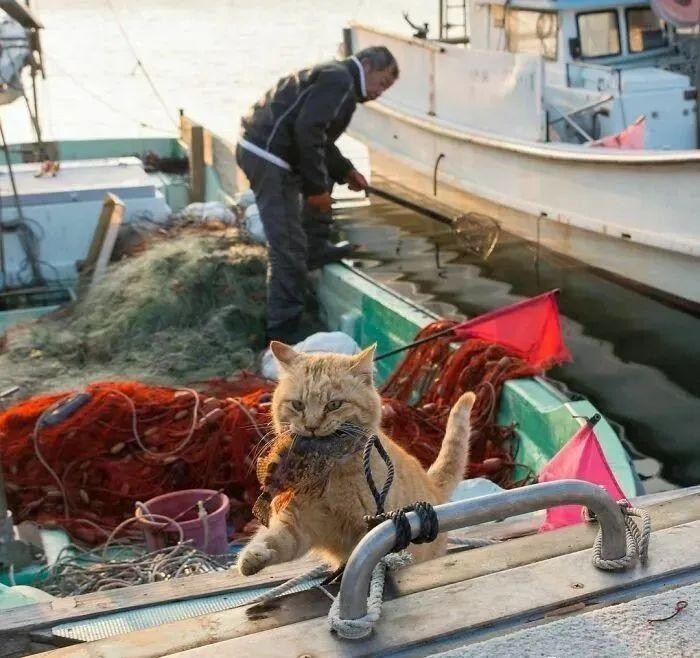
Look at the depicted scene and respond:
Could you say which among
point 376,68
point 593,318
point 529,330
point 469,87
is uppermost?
point 376,68

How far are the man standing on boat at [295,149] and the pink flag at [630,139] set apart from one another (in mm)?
3981

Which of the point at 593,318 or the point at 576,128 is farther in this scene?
the point at 576,128

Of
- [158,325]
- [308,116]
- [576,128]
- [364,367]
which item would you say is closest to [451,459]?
[364,367]

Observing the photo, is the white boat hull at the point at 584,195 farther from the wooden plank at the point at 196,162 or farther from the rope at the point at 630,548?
the rope at the point at 630,548

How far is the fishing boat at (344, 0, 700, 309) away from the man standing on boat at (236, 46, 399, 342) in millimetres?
3456

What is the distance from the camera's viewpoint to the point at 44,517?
4.91 m

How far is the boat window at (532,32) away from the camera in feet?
39.3

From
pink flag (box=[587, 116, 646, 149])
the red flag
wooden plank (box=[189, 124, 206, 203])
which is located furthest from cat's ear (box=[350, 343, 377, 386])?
wooden plank (box=[189, 124, 206, 203])

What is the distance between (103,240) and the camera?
8547 millimetres

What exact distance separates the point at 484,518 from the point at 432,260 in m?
10.4

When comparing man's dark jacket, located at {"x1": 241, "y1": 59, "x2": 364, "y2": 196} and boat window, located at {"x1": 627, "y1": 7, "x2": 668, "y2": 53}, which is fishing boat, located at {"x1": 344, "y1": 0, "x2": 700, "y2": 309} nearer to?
boat window, located at {"x1": 627, "y1": 7, "x2": 668, "y2": 53}

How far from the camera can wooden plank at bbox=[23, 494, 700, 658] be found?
6.83 ft

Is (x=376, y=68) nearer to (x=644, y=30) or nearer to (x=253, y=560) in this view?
(x=253, y=560)

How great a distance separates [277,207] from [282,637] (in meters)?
5.33
